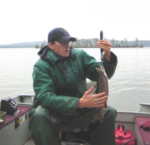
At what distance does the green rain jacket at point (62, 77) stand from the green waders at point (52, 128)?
0.11 meters

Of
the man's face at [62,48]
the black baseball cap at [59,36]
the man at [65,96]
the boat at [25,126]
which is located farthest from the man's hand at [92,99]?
the black baseball cap at [59,36]

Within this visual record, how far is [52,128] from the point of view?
195 cm

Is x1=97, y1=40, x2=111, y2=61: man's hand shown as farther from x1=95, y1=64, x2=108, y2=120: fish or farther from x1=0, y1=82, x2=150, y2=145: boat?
x1=0, y1=82, x2=150, y2=145: boat

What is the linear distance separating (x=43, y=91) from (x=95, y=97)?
2.05ft

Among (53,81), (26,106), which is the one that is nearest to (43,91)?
(53,81)

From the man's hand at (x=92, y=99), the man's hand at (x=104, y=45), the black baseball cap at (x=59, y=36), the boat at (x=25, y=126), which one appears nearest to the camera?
the man's hand at (x=92, y=99)

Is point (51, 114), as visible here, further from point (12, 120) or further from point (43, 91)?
→ point (12, 120)

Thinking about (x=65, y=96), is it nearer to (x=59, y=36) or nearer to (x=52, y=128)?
(x=52, y=128)

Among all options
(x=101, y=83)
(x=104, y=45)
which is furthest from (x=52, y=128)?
(x=104, y=45)

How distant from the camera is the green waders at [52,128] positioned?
1901 millimetres

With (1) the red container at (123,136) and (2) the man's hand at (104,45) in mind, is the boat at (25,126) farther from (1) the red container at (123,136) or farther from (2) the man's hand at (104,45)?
(2) the man's hand at (104,45)

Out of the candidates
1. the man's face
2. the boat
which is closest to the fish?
the boat

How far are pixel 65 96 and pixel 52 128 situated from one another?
40 centimetres

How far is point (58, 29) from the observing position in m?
2.34
